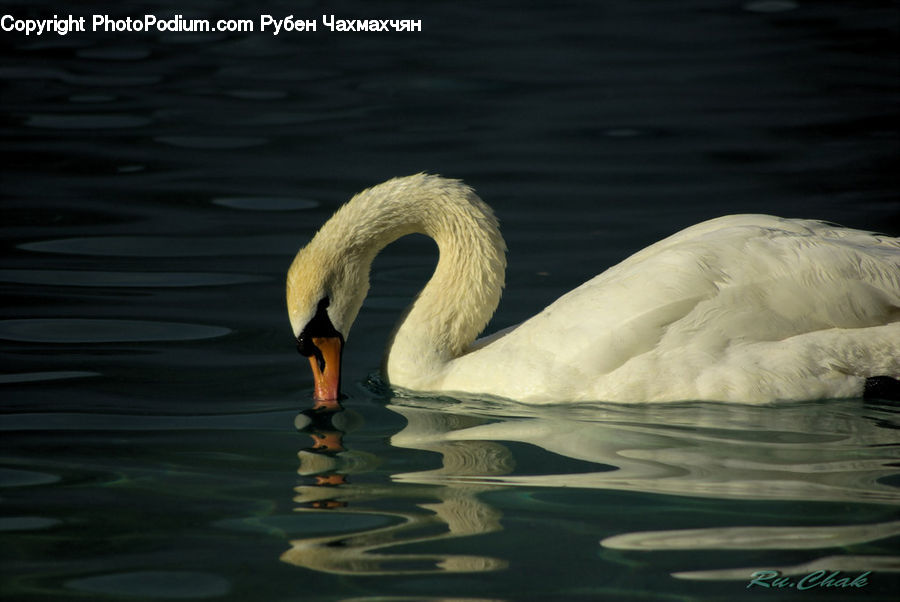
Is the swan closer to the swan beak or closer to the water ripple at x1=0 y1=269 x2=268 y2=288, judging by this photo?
the swan beak

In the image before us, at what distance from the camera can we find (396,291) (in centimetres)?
890

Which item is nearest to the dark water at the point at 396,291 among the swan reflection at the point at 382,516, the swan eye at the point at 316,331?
the swan reflection at the point at 382,516

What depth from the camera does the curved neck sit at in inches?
280

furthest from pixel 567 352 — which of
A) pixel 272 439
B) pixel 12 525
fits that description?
pixel 12 525

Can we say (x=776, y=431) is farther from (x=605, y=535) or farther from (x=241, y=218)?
(x=241, y=218)

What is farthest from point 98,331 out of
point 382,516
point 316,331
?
point 382,516

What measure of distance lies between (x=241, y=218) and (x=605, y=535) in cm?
619

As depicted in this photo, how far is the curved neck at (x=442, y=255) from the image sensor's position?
7105 mm

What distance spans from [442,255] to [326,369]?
3.20 ft

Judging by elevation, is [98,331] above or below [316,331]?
below

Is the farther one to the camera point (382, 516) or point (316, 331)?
point (316, 331)

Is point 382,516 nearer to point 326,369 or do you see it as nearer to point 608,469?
point 608,469

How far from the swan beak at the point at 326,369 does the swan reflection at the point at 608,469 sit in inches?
10.0

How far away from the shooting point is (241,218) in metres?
10.4
